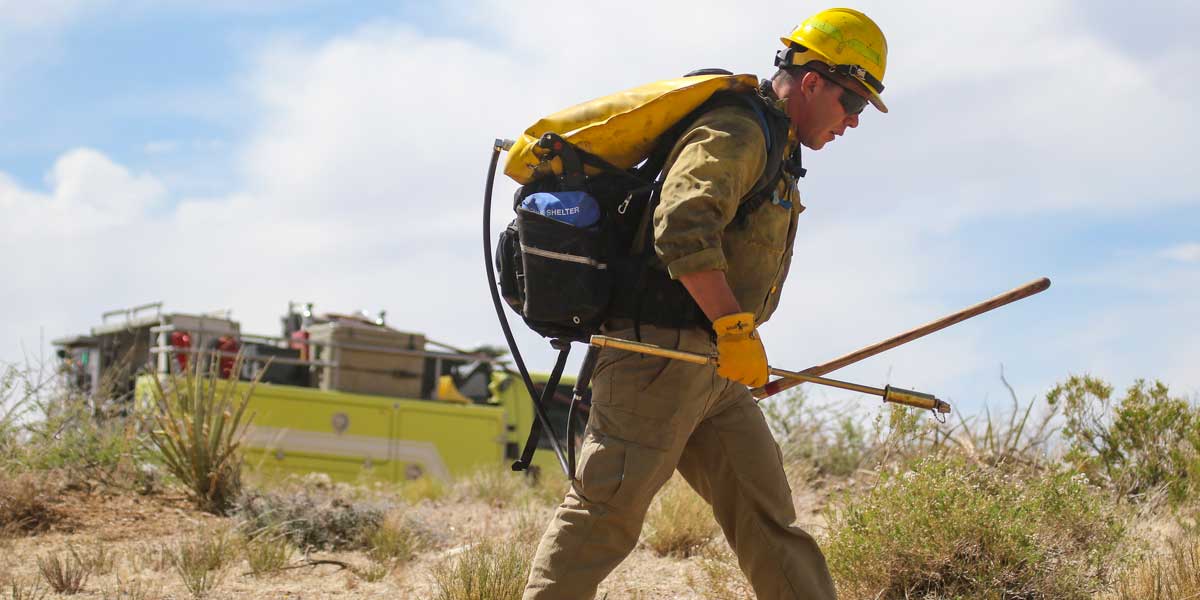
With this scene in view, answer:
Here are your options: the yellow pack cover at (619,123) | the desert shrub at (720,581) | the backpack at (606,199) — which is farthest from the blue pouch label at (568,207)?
the desert shrub at (720,581)

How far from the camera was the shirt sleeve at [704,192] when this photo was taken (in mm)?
3105

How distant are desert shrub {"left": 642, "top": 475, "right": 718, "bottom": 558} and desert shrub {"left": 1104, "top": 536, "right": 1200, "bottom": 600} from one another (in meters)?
2.13

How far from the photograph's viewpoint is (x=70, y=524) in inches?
280

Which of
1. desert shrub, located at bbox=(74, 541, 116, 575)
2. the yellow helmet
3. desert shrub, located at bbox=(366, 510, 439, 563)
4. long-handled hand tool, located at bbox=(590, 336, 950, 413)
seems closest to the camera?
long-handled hand tool, located at bbox=(590, 336, 950, 413)

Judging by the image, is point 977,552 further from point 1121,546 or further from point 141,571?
point 141,571

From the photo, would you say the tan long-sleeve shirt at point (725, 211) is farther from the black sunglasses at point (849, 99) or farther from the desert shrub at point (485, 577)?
the desert shrub at point (485, 577)

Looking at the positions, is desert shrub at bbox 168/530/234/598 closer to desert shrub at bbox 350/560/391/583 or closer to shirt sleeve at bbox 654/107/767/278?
desert shrub at bbox 350/560/391/583

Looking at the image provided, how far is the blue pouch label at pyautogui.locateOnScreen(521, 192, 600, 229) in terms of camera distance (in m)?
3.30

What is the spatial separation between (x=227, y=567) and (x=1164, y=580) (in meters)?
4.21

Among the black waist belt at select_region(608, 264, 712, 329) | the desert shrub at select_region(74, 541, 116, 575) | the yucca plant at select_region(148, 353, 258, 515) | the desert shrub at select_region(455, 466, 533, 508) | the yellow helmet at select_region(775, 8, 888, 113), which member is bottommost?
the desert shrub at select_region(74, 541, 116, 575)

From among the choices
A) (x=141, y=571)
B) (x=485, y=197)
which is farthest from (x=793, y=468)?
(x=485, y=197)

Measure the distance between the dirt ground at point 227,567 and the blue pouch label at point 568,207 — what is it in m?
2.11

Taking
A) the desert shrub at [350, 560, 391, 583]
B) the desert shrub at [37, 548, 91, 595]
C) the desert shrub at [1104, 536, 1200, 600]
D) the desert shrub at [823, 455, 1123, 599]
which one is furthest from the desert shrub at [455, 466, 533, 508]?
the desert shrub at [1104, 536, 1200, 600]

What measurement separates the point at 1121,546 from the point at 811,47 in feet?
9.75
